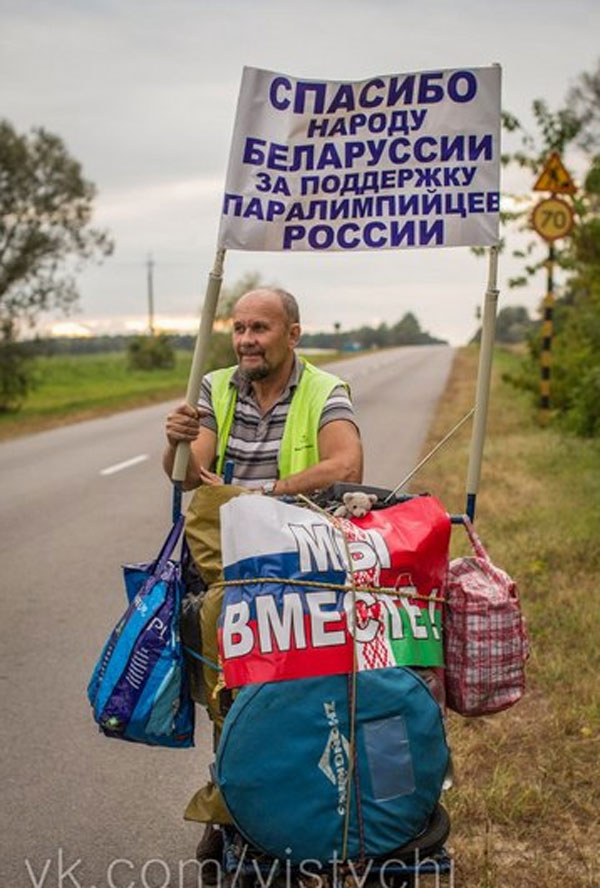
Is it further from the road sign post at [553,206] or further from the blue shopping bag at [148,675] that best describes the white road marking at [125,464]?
the blue shopping bag at [148,675]

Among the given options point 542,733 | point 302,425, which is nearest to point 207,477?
point 302,425

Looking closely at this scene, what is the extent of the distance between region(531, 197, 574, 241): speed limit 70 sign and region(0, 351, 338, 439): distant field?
33.5ft

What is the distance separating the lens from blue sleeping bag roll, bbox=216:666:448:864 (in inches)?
118

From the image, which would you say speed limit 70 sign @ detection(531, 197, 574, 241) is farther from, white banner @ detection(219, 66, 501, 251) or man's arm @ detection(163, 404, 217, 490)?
man's arm @ detection(163, 404, 217, 490)

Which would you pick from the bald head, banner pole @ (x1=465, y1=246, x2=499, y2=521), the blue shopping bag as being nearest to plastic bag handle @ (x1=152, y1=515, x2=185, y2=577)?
the blue shopping bag

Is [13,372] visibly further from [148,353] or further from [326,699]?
[148,353]

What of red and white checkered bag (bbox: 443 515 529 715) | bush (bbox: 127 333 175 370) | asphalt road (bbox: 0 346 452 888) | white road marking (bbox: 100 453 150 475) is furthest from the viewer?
bush (bbox: 127 333 175 370)

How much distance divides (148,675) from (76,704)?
7.98 feet

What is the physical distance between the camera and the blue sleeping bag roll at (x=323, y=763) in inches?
118

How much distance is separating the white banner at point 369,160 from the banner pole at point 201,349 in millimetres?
105

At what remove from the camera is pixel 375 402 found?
2634 centimetres

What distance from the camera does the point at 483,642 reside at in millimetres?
3293

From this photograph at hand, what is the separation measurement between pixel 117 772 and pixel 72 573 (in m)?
3.71

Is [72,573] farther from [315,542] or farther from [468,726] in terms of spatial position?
[315,542]
